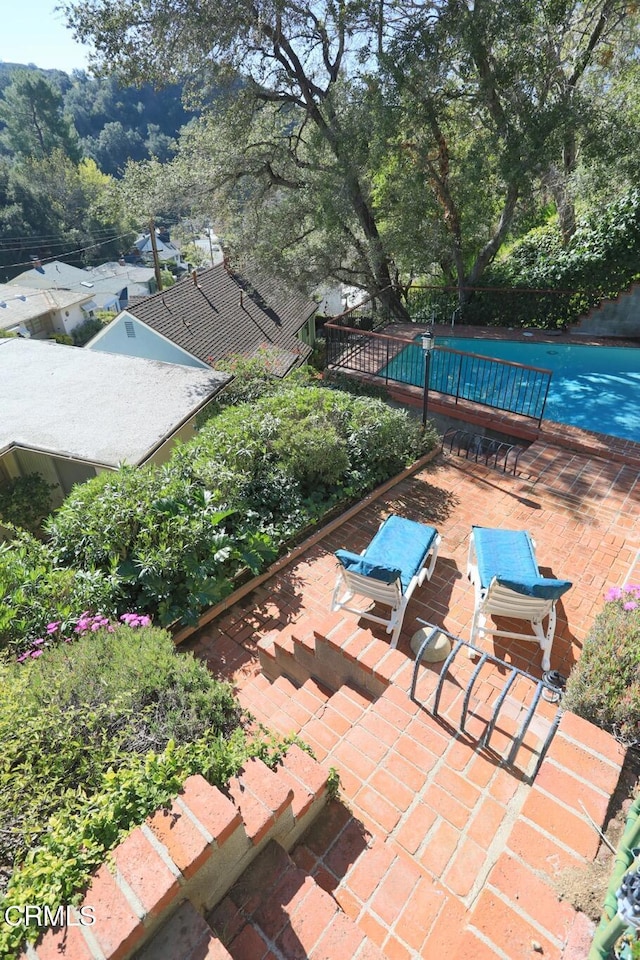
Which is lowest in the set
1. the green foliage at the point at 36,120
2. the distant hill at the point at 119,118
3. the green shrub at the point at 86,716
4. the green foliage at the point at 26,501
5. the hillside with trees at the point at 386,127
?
the green foliage at the point at 26,501

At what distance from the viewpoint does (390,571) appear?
431 centimetres

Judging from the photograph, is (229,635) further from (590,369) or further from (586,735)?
(590,369)

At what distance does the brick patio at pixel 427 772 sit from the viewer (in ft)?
7.55

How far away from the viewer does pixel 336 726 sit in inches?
145

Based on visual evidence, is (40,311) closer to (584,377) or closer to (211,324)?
(211,324)

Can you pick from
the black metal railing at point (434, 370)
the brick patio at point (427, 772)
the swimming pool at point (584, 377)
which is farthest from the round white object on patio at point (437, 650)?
the black metal railing at point (434, 370)

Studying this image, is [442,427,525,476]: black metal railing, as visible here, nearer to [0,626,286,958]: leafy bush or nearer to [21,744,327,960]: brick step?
[0,626,286,958]: leafy bush

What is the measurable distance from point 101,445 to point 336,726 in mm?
5550

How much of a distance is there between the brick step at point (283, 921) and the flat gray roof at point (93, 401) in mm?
5446

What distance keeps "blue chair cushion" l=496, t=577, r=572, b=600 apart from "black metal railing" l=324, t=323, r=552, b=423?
5.98 m

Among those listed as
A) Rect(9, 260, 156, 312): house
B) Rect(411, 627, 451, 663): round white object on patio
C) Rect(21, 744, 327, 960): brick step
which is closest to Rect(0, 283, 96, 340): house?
Rect(9, 260, 156, 312): house

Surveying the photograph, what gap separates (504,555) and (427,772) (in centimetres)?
248

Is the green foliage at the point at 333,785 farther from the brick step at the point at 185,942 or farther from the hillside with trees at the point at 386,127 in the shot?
the hillside with trees at the point at 386,127

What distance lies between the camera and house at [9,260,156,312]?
136 ft
